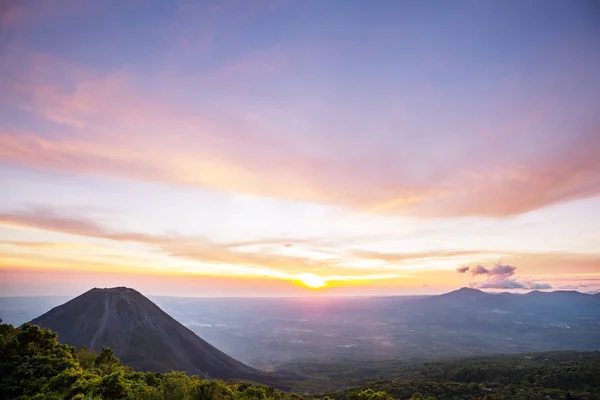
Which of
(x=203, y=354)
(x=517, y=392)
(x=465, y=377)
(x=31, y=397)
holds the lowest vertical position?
(x=203, y=354)

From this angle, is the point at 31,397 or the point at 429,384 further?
the point at 429,384

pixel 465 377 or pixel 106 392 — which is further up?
pixel 106 392

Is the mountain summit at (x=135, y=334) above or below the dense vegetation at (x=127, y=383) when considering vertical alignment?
below

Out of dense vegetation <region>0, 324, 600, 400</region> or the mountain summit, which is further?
the mountain summit

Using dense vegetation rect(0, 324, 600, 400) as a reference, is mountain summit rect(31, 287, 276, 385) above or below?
below

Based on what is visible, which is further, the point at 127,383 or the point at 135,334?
the point at 135,334

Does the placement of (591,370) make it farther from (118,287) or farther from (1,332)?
(118,287)

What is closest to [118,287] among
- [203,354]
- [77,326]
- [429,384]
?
[77,326]

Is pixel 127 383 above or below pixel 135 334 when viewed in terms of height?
above
